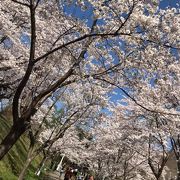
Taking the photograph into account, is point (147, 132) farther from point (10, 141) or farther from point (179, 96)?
point (10, 141)

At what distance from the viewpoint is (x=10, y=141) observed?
9680 millimetres

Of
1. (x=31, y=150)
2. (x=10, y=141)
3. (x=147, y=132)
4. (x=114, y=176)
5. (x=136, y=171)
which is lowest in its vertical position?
(x=10, y=141)

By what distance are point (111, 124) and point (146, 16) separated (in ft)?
71.6

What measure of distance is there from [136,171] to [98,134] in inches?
222

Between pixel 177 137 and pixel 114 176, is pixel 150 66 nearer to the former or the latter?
pixel 177 137

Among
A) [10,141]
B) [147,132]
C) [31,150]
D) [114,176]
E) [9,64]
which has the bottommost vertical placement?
[10,141]

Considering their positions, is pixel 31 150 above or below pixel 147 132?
below

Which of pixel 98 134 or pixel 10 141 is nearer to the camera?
pixel 10 141

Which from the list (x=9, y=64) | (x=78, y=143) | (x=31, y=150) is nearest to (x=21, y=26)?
(x=9, y=64)

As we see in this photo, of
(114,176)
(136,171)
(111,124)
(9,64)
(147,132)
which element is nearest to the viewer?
(9,64)

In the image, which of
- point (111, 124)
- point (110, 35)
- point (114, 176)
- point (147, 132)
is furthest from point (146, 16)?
point (114, 176)

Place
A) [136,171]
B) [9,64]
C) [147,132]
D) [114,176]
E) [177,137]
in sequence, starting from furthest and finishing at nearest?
[136,171] → [114,176] → [147,132] → [177,137] → [9,64]

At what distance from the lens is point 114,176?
33594mm

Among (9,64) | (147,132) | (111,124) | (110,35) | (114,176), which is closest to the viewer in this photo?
(110,35)
